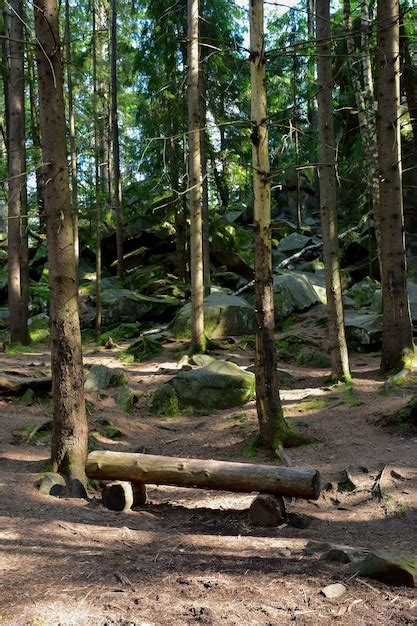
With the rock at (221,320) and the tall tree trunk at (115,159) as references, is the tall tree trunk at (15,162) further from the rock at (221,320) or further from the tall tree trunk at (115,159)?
the tall tree trunk at (115,159)

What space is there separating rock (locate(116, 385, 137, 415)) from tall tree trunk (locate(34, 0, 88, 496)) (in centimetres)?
477

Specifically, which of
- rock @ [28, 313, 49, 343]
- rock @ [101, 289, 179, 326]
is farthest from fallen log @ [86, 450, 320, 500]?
rock @ [101, 289, 179, 326]

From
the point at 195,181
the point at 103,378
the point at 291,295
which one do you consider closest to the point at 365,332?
the point at 291,295

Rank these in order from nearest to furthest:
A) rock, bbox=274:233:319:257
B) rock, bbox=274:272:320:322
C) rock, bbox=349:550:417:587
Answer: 1. rock, bbox=349:550:417:587
2. rock, bbox=274:272:320:322
3. rock, bbox=274:233:319:257

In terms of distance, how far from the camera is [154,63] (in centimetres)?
2027

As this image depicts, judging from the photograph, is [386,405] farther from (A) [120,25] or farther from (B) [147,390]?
(A) [120,25]

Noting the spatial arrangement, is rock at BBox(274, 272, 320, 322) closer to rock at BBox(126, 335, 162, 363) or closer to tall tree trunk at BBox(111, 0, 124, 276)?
rock at BBox(126, 335, 162, 363)

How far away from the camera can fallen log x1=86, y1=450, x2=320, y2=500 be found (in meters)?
5.73

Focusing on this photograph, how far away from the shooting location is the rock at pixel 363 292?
18.2 m

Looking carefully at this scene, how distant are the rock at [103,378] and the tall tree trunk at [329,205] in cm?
496

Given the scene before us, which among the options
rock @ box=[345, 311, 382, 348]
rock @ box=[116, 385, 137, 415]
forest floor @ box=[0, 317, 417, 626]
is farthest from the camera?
rock @ box=[345, 311, 382, 348]

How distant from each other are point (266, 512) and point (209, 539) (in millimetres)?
896

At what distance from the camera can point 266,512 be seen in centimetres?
569

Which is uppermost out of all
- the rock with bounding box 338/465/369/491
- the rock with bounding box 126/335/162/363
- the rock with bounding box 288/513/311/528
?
the rock with bounding box 126/335/162/363
